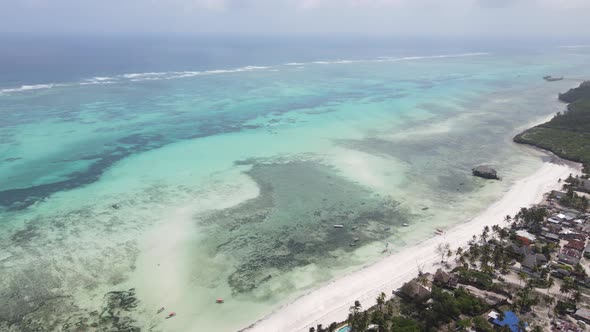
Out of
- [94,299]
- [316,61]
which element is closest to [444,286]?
[94,299]

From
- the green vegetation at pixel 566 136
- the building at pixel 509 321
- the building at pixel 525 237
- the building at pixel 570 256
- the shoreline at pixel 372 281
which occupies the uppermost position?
the green vegetation at pixel 566 136

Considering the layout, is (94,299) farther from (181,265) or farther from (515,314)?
(515,314)

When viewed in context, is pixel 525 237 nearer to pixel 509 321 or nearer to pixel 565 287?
pixel 565 287

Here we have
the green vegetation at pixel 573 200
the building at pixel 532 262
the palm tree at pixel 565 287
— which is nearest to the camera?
the palm tree at pixel 565 287

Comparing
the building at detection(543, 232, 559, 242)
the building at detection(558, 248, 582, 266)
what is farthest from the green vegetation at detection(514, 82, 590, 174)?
the building at detection(558, 248, 582, 266)

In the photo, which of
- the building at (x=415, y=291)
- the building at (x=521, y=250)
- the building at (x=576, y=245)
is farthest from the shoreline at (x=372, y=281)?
the building at (x=576, y=245)

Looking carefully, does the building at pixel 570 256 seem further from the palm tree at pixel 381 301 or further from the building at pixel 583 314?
the palm tree at pixel 381 301
